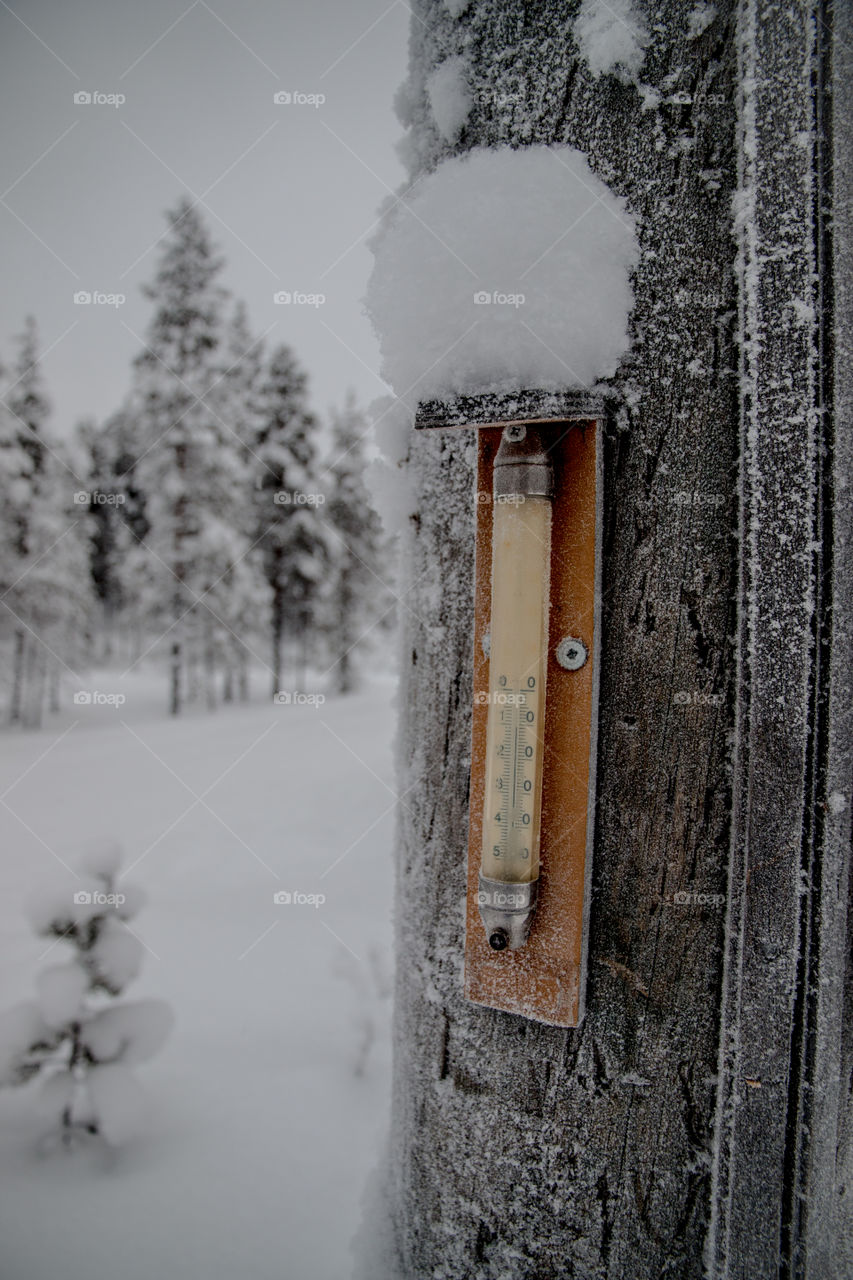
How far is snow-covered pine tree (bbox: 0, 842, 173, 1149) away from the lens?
8.39 ft

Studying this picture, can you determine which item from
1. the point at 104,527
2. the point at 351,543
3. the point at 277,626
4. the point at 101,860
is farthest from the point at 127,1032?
the point at 104,527

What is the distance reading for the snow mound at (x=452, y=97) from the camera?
2.82 ft

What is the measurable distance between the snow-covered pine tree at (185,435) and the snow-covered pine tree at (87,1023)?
46.1ft

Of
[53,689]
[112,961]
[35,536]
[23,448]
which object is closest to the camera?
[112,961]

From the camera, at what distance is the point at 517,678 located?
0.78m

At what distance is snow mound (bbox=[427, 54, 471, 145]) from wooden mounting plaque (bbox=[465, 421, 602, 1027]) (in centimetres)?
45

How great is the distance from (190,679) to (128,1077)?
17164 mm

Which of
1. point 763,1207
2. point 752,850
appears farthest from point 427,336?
point 763,1207

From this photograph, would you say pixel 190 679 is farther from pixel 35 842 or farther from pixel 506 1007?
pixel 506 1007

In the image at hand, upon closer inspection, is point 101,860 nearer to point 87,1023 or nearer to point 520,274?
point 87,1023

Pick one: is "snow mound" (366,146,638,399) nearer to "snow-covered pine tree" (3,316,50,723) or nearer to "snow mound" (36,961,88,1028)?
"snow mound" (36,961,88,1028)

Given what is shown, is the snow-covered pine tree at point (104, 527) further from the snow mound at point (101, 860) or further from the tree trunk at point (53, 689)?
the snow mound at point (101, 860)

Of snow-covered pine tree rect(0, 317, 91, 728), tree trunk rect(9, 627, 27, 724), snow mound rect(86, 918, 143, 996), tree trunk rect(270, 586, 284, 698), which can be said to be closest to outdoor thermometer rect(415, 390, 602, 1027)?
snow mound rect(86, 918, 143, 996)

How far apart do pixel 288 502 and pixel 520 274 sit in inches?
643
